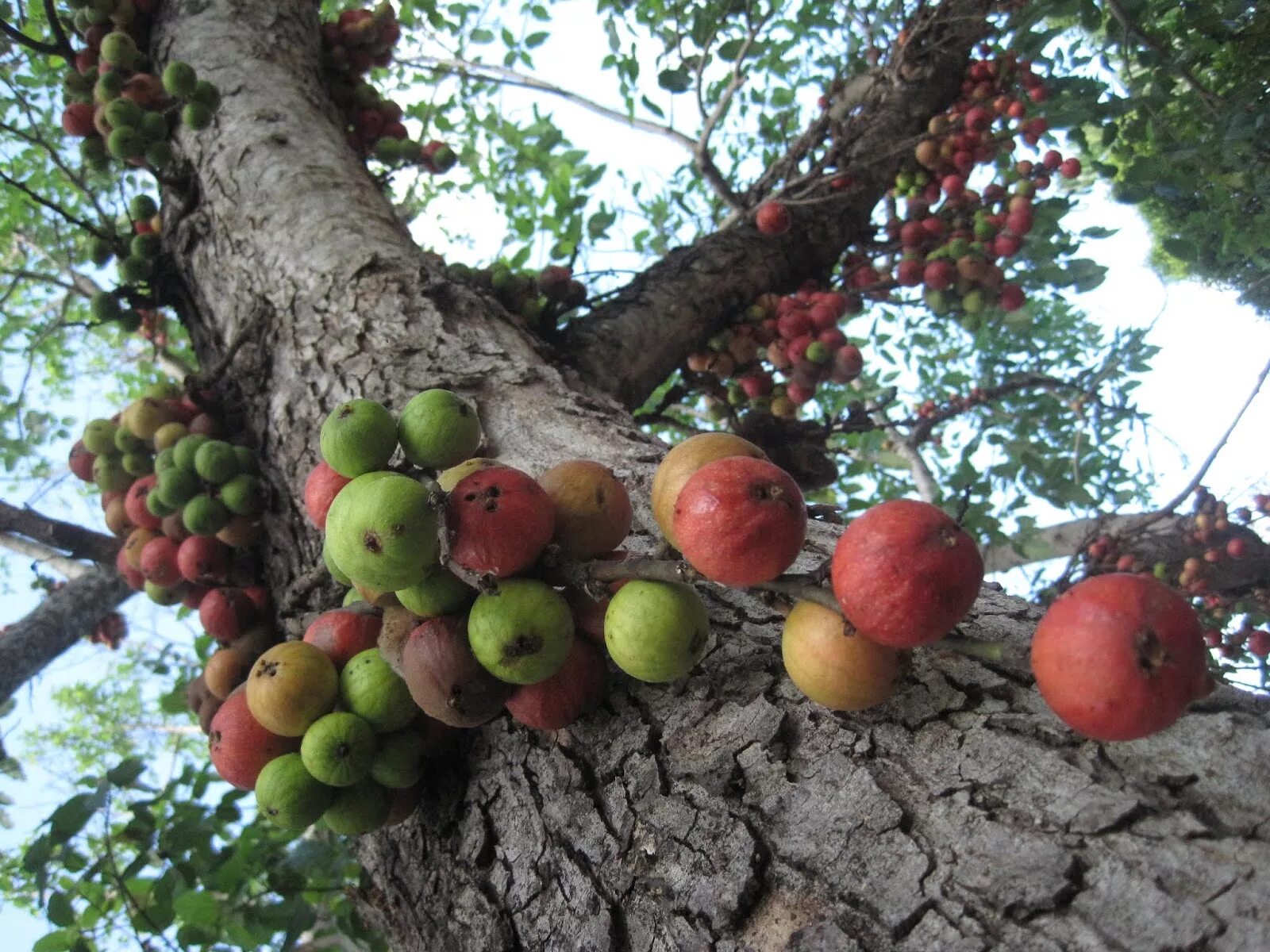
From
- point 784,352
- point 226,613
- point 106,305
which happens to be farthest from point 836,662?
point 106,305

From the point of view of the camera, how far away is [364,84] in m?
4.40

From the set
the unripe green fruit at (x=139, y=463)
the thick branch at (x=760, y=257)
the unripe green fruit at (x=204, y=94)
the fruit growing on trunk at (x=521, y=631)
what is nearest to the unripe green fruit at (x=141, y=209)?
the unripe green fruit at (x=204, y=94)

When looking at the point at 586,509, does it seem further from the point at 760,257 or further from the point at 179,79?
the point at 760,257

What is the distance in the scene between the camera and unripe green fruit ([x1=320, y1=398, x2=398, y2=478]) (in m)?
1.61

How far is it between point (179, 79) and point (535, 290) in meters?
1.57

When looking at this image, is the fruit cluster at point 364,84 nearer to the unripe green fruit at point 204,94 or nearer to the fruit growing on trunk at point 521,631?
the unripe green fruit at point 204,94

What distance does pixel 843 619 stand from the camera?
1.27m

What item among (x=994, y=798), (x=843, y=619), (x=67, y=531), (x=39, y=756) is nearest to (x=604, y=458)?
(x=843, y=619)

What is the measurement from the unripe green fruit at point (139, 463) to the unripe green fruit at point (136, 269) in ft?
2.64

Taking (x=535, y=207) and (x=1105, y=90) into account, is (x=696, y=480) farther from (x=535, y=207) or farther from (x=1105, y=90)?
(x=535, y=207)

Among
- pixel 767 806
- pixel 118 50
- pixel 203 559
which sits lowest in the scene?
pixel 767 806

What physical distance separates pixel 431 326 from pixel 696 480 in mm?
1491

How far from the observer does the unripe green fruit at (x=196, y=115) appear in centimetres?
328

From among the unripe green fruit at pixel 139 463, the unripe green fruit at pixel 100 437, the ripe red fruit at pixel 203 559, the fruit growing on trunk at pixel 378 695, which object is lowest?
the fruit growing on trunk at pixel 378 695
